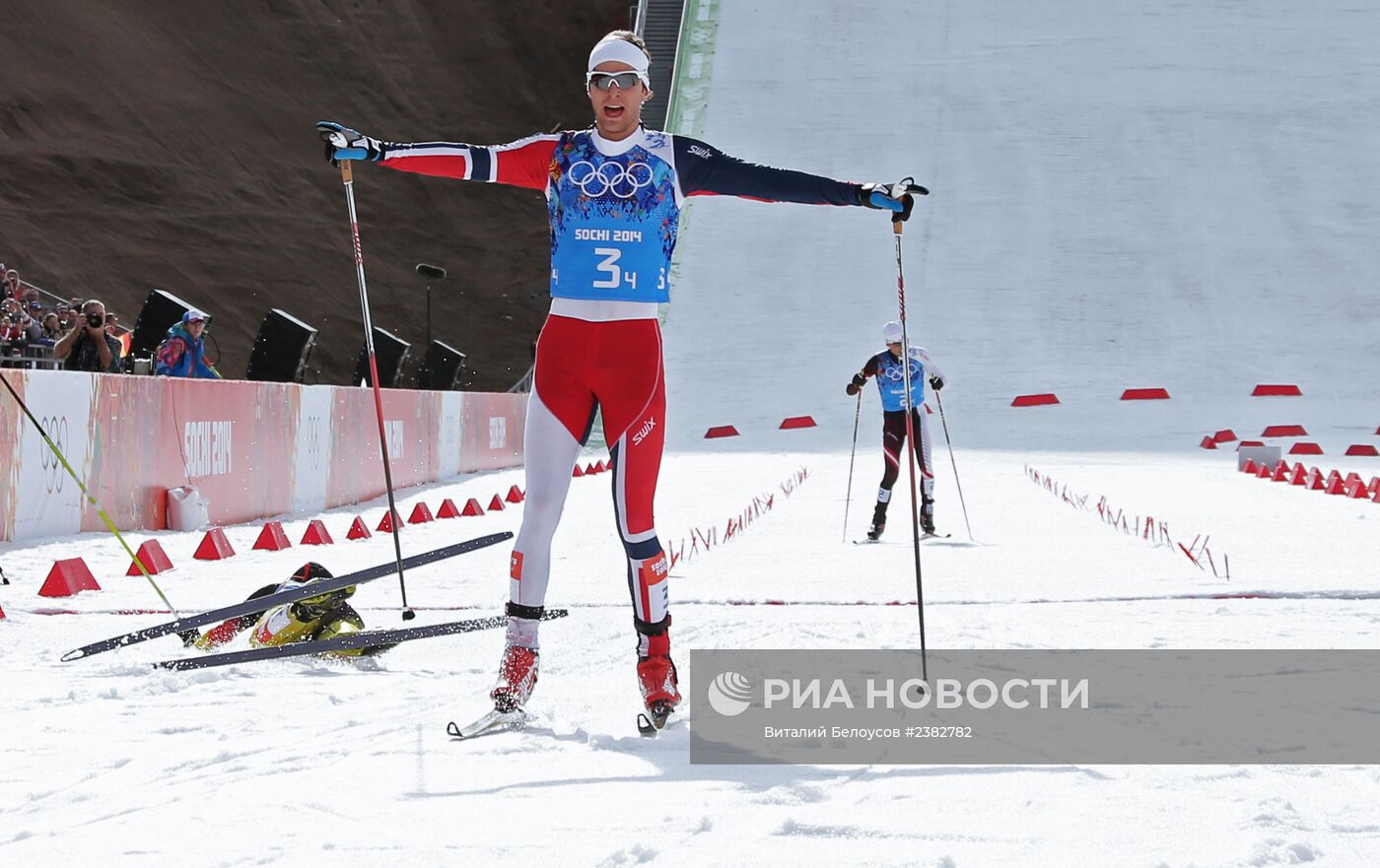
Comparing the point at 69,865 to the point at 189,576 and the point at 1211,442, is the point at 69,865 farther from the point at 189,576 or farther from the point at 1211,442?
the point at 1211,442

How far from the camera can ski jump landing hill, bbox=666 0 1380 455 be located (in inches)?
825

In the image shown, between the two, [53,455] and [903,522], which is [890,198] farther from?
[903,522]

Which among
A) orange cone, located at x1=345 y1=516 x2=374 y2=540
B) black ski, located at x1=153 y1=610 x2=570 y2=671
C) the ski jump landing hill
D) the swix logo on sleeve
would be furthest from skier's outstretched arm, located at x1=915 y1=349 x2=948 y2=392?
the ski jump landing hill

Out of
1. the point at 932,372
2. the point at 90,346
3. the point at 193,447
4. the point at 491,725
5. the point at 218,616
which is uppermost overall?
the point at 90,346

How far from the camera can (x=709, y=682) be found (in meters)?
4.46

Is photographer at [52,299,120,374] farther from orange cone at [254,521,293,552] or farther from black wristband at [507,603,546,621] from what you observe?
black wristband at [507,603,546,621]

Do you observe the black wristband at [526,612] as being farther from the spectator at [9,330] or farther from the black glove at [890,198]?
the spectator at [9,330]

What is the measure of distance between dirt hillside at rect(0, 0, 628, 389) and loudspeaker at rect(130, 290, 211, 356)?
14.6 metres

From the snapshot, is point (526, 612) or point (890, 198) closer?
point (526, 612)

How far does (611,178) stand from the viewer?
14.0 feet

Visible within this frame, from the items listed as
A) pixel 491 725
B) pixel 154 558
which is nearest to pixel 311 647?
pixel 491 725

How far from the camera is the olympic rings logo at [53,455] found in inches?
351

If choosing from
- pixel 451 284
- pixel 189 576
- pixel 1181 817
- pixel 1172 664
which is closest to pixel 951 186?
pixel 451 284

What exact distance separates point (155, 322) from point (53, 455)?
13.4ft
